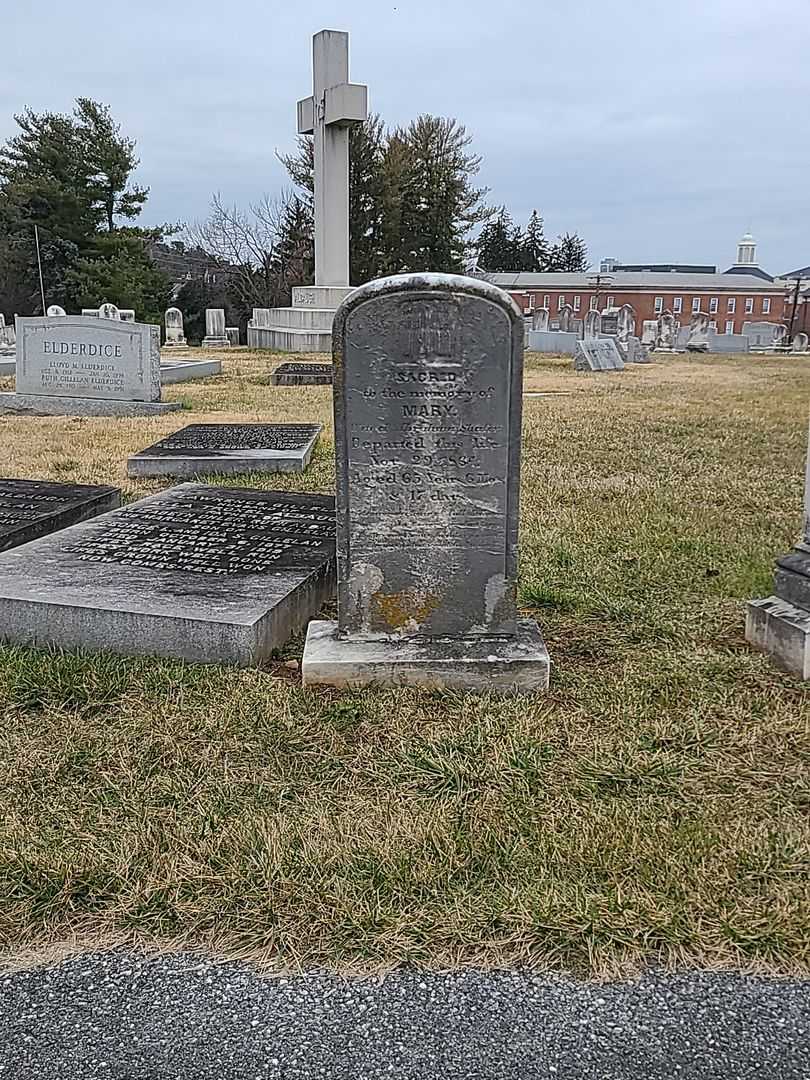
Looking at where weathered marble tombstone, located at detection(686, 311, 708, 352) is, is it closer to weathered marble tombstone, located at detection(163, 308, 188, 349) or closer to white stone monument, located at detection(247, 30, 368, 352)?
white stone monument, located at detection(247, 30, 368, 352)

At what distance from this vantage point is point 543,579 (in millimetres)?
4562

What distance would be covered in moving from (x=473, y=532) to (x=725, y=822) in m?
1.31

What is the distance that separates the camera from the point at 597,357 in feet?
61.3

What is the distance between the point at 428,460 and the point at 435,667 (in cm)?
74

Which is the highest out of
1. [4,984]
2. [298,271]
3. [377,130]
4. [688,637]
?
[377,130]

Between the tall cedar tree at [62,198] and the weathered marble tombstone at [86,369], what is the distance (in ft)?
76.7

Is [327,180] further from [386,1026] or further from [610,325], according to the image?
[386,1026]

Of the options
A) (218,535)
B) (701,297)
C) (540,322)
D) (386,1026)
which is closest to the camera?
(386,1026)

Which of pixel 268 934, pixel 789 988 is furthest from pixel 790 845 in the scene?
pixel 268 934

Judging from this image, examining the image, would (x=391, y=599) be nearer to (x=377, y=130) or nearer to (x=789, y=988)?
(x=789, y=988)

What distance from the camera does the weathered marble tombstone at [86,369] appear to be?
11.1 meters

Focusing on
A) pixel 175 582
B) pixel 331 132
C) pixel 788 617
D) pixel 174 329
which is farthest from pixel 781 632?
pixel 174 329

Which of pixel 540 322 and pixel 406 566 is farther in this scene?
pixel 540 322

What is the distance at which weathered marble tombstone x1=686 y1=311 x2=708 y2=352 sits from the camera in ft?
96.6
